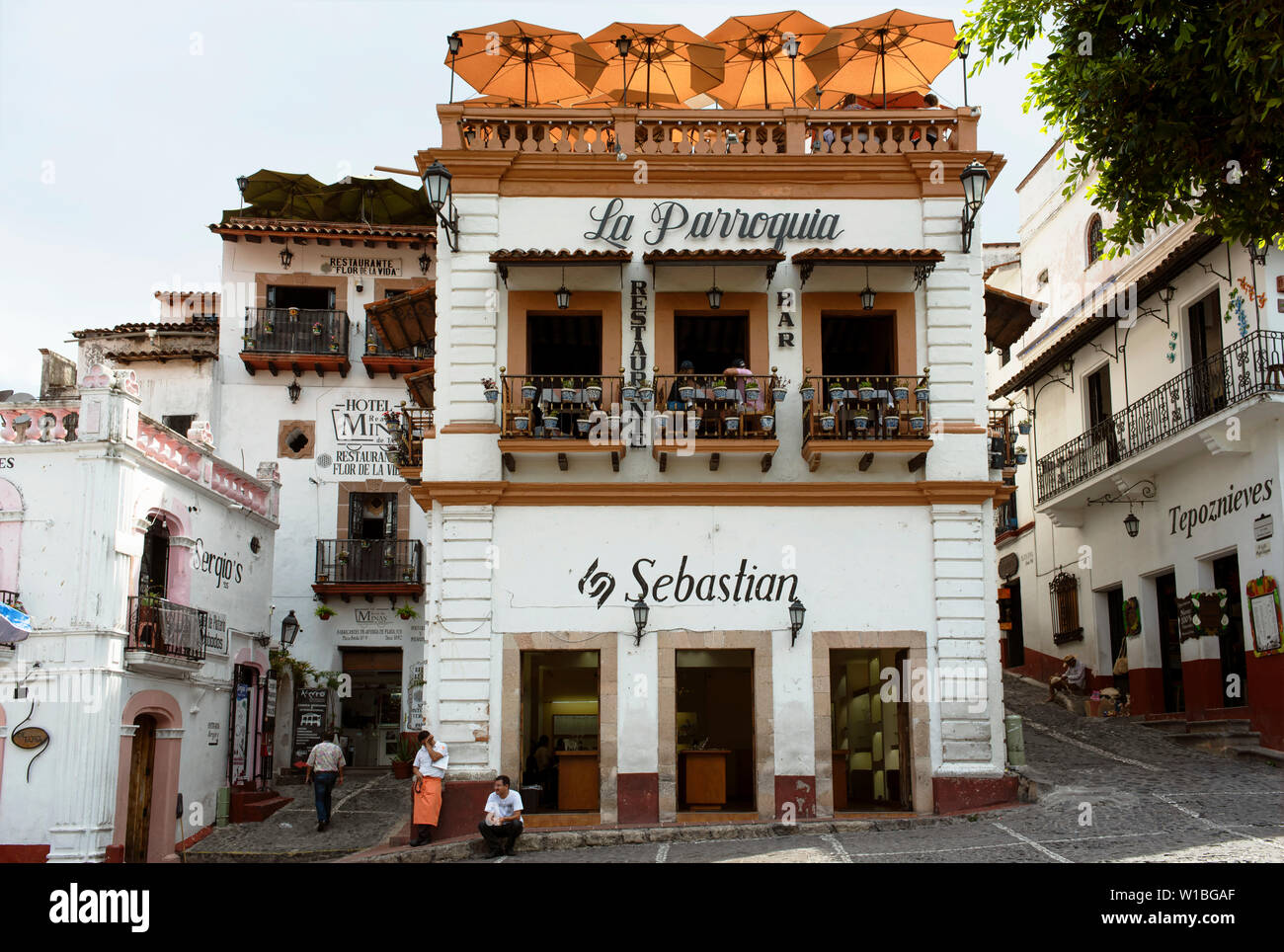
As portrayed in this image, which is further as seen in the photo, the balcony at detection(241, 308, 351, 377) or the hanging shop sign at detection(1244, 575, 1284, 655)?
the balcony at detection(241, 308, 351, 377)

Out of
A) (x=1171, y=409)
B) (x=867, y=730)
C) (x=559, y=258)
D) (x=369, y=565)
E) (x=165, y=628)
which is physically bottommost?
(x=867, y=730)

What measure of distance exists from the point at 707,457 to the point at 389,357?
12142 millimetres

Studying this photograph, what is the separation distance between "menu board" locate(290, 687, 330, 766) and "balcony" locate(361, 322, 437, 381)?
7176mm

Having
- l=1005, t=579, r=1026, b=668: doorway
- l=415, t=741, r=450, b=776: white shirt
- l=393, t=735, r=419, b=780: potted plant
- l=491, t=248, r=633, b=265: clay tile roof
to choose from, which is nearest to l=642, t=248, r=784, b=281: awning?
l=491, t=248, r=633, b=265: clay tile roof

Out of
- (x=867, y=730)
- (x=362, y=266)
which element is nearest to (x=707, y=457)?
(x=867, y=730)

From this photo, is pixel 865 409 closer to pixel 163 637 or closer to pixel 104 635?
pixel 163 637

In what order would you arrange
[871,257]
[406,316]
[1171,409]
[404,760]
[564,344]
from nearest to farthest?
[871,257]
[564,344]
[406,316]
[1171,409]
[404,760]

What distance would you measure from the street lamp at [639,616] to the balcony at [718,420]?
1969 millimetres

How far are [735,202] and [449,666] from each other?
26.3ft

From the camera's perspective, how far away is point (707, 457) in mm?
17328

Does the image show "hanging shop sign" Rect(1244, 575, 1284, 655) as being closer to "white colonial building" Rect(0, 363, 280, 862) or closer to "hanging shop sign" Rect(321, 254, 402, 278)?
"white colonial building" Rect(0, 363, 280, 862)

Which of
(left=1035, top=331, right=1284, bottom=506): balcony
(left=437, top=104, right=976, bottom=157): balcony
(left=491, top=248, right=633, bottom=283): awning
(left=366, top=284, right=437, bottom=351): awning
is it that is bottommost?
(left=1035, top=331, right=1284, bottom=506): balcony

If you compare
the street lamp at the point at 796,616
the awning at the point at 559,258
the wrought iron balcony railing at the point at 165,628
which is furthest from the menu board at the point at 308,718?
the street lamp at the point at 796,616

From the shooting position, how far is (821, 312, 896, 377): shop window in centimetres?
1842
